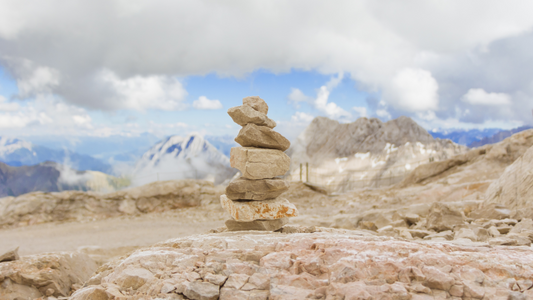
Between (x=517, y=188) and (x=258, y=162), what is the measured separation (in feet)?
29.8

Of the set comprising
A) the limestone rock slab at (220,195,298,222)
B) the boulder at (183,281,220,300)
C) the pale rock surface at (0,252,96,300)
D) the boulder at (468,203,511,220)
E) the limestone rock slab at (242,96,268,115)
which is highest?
the limestone rock slab at (242,96,268,115)

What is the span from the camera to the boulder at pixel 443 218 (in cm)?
760

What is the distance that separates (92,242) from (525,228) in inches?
628

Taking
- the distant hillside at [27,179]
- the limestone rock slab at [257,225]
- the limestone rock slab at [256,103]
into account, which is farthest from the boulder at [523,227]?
the distant hillside at [27,179]

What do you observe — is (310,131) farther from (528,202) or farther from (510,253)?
(510,253)

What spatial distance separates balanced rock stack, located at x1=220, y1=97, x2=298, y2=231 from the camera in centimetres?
602

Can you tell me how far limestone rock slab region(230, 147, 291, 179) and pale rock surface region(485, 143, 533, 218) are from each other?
275 inches

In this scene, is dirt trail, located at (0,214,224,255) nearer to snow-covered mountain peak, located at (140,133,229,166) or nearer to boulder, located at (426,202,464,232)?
boulder, located at (426,202,464,232)

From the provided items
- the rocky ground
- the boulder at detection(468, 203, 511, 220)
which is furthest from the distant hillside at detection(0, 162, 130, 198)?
the boulder at detection(468, 203, 511, 220)

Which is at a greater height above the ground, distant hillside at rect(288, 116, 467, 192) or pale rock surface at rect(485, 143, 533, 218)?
distant hillside at rect(288, 116, 467, 192)

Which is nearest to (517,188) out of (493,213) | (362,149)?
(493,213)

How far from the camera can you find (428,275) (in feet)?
10.1

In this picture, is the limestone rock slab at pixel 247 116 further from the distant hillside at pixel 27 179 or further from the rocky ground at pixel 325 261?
the distant hillside at pixel 27 179

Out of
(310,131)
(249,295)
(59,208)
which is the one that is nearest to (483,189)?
(249,295)
